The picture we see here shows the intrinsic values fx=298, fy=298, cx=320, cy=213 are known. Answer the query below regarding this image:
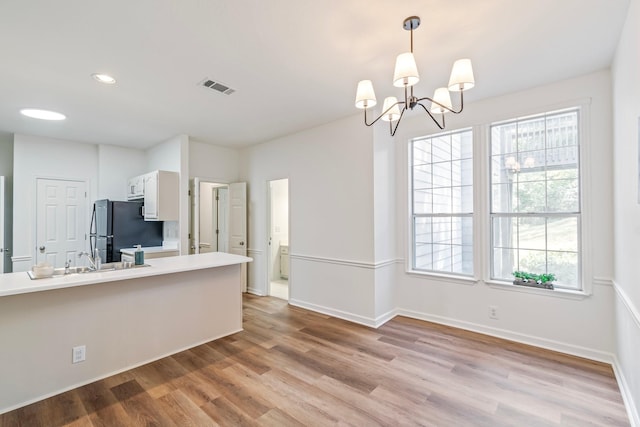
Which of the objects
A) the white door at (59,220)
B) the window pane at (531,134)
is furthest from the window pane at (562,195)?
the white door at (59,220)

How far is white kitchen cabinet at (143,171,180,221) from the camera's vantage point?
176 inches

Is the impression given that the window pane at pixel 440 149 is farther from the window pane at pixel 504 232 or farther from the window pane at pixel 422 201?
the window pane at pixel 504 232

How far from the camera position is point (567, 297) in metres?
2.98

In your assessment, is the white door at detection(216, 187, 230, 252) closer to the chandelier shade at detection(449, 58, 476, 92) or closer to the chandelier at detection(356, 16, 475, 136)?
the chandelier at detection(356, 16, 475, 136)

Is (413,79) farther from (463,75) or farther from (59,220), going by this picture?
(59,220)

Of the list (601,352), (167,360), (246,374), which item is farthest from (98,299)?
(601,352)

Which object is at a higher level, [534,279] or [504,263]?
[504,263]

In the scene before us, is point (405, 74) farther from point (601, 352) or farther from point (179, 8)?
point (601, 352)

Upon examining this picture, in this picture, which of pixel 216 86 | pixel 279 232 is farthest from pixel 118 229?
pixel 216 86

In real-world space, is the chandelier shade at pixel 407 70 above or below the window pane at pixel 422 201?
above

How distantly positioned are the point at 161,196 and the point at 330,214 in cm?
258

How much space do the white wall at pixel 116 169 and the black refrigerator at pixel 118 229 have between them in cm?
36

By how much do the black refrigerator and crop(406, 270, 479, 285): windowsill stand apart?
4.25 m

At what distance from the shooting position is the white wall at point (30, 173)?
182 inches
